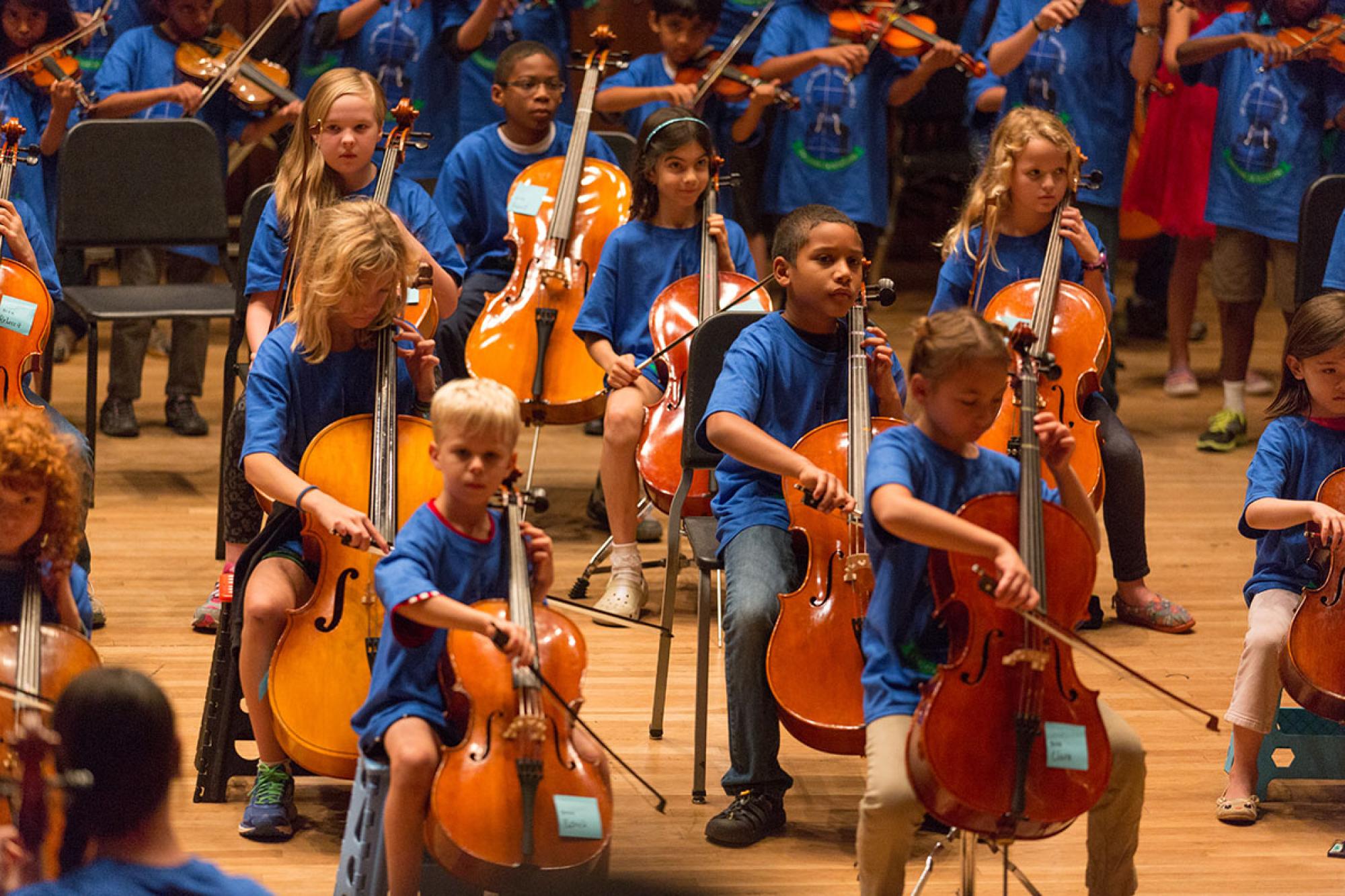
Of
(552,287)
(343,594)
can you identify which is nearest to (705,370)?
(343,594)

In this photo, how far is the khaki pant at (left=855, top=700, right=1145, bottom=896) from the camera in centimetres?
234

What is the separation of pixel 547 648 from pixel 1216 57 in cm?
444

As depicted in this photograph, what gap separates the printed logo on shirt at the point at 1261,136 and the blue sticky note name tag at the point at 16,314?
3.70m

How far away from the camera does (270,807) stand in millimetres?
2871

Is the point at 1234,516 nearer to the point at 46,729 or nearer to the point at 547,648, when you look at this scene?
the point at 547,648

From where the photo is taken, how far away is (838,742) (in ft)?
8.88

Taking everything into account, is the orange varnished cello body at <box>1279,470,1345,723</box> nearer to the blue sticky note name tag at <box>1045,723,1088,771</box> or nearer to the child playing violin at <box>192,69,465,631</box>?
the blue sticky note name tag at <box>1045,723,1088,771</box>

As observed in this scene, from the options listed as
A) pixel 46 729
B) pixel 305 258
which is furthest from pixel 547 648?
pixel 305 258

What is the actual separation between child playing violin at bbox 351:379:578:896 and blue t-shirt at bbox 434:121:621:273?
2.26 meters

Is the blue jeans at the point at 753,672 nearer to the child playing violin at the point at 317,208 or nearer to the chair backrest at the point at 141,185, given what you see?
the child playing violin at the point at 317,208

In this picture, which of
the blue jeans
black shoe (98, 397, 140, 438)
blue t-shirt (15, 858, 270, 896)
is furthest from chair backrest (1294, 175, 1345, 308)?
black shoe (98, 397, 140, 438)

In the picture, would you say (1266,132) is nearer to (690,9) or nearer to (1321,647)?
(690,9)

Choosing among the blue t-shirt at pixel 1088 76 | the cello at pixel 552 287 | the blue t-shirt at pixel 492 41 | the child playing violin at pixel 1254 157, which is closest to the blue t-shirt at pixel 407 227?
the cello at pixel 552 287

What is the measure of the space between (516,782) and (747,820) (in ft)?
2.48
